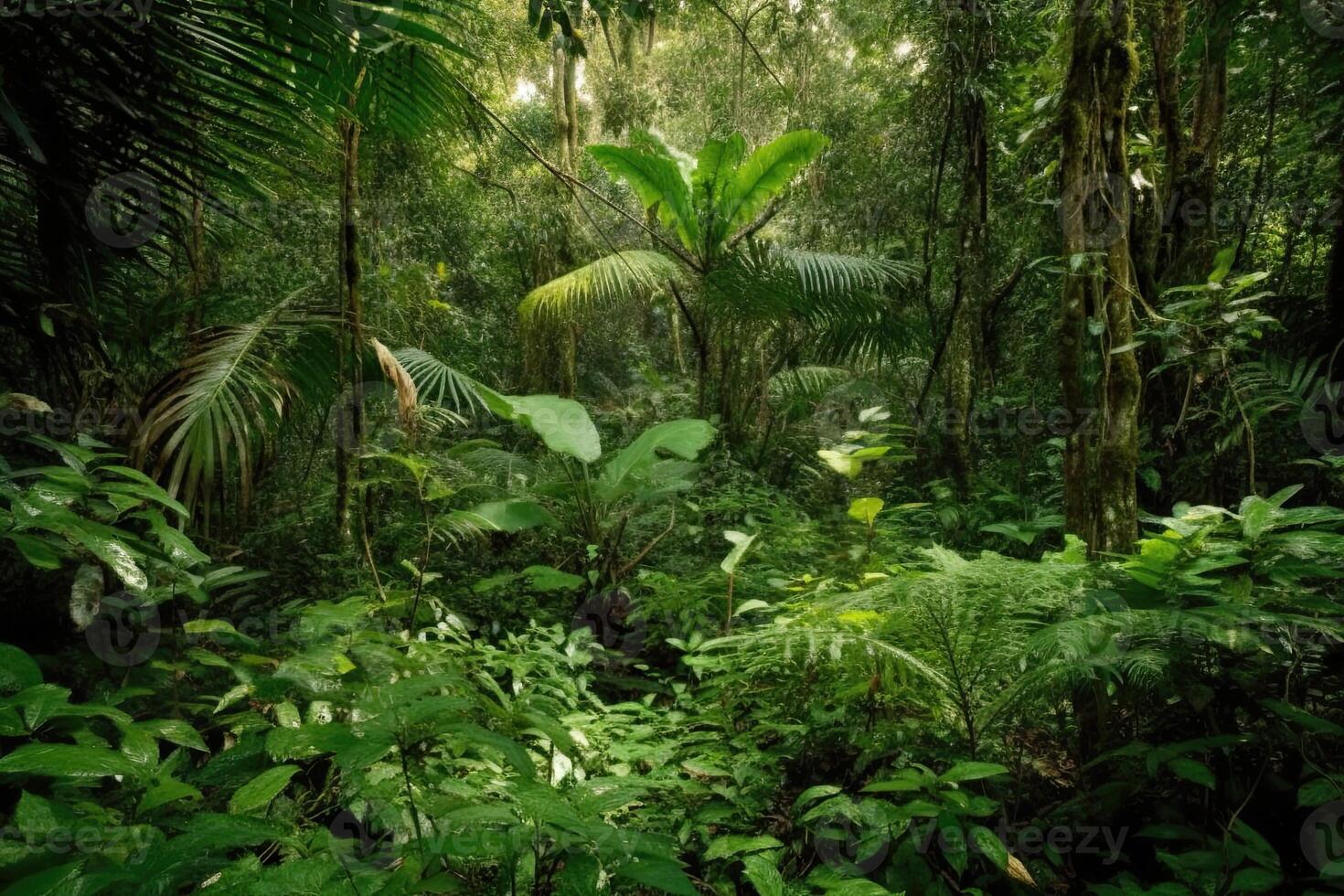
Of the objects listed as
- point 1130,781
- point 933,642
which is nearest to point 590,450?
point 933,642

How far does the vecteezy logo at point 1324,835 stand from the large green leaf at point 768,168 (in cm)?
433

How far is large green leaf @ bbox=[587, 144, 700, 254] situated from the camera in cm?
475

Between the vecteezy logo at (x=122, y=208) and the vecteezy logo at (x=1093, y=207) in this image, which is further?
the vecteezy logo at (x=1093, y=207)

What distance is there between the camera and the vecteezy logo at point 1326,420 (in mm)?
2717

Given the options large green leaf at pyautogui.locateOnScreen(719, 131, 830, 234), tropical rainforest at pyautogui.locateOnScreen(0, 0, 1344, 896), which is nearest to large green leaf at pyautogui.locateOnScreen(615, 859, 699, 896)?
tropical rainforest at pyautogui.locateOnScreen(0, 0, 1344, 896)

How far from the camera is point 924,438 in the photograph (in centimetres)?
538

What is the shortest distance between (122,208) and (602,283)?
299cm

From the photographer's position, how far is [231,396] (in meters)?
2.36

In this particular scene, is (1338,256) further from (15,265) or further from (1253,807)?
(15,265)

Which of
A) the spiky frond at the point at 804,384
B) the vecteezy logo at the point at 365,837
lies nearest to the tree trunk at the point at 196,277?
the vecteezy logo at the point at 365,837

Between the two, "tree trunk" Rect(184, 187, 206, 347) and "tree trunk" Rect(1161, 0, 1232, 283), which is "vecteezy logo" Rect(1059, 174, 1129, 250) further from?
"tree trunk" Rect(184, 187, 206, 347)

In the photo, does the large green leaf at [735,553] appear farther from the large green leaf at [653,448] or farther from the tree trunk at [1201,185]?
the tree trunk at [1201,185]

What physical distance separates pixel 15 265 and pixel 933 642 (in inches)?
102

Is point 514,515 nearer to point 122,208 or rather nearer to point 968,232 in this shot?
point 122,208
